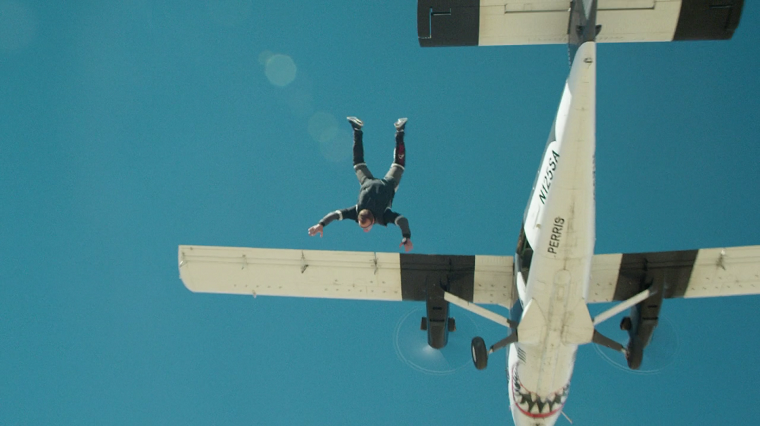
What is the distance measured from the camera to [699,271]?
13.4 meters

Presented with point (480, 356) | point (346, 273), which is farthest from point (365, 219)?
point (480, 356)

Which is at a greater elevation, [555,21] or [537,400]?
[555,21]

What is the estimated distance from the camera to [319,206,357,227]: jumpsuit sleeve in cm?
1260

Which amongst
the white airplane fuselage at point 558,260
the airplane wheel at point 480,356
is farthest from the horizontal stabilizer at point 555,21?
the airplane wheel at point 480,356

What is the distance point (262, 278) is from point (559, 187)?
8.09m

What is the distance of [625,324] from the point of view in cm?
1328

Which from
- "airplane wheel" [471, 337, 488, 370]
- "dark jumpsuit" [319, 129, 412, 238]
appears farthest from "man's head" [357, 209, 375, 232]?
"airplane wheel" [471, 337, 488, 370]

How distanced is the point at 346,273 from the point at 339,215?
1.93 metres

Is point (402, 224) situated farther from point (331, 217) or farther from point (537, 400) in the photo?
point (537, 400)

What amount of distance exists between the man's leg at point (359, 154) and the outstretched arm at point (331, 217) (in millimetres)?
1100

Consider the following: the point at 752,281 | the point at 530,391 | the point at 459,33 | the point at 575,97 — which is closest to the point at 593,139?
the point at 575,97

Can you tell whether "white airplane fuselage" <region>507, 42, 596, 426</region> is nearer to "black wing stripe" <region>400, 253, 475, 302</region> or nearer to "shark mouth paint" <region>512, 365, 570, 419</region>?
"shark mouth paint" <region>512, 365, 570, 419</region>

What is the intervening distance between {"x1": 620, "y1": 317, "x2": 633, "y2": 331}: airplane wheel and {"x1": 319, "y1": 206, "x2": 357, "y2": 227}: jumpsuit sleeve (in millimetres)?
7072

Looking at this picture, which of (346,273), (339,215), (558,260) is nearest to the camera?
(558,260)
